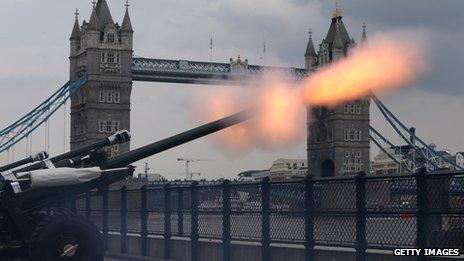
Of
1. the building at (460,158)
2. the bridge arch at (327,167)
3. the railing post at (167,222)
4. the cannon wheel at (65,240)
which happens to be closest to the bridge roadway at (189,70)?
the bridge arch at (327,167)

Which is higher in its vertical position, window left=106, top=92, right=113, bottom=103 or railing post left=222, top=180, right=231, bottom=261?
window left=106, top=92, right=113, bottom=103

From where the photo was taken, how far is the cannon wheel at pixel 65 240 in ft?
49.2

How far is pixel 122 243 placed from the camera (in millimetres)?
23281

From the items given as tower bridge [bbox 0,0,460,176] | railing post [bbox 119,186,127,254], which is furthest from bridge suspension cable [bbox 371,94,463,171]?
railing post [bbox 119,186,127,254]

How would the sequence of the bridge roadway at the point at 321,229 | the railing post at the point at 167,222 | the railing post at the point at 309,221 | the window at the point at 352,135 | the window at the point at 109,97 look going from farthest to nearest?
the window at the point at 352,135 < the window at the point at 109,97 < the railing post at the point at 167,222 < the railing post at the point at 309,221 < the bridge roadway at the point at 321,229

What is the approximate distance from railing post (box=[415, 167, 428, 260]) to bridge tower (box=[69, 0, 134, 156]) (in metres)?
129

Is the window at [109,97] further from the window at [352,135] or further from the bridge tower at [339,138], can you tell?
the window at [352,135]

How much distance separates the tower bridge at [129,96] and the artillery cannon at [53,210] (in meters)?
121

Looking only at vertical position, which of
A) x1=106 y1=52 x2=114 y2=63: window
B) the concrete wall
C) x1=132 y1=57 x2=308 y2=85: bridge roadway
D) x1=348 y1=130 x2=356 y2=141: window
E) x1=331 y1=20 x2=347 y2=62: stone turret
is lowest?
the concrete wall

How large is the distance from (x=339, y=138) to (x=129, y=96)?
39922 mm

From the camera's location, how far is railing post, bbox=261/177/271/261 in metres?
15.9

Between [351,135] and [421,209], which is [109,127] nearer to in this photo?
[351,135]

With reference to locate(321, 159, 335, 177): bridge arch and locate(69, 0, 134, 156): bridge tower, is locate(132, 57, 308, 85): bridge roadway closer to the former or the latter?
locate(69, 0, 134, 156): bridge tower

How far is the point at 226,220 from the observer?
1734 cm
